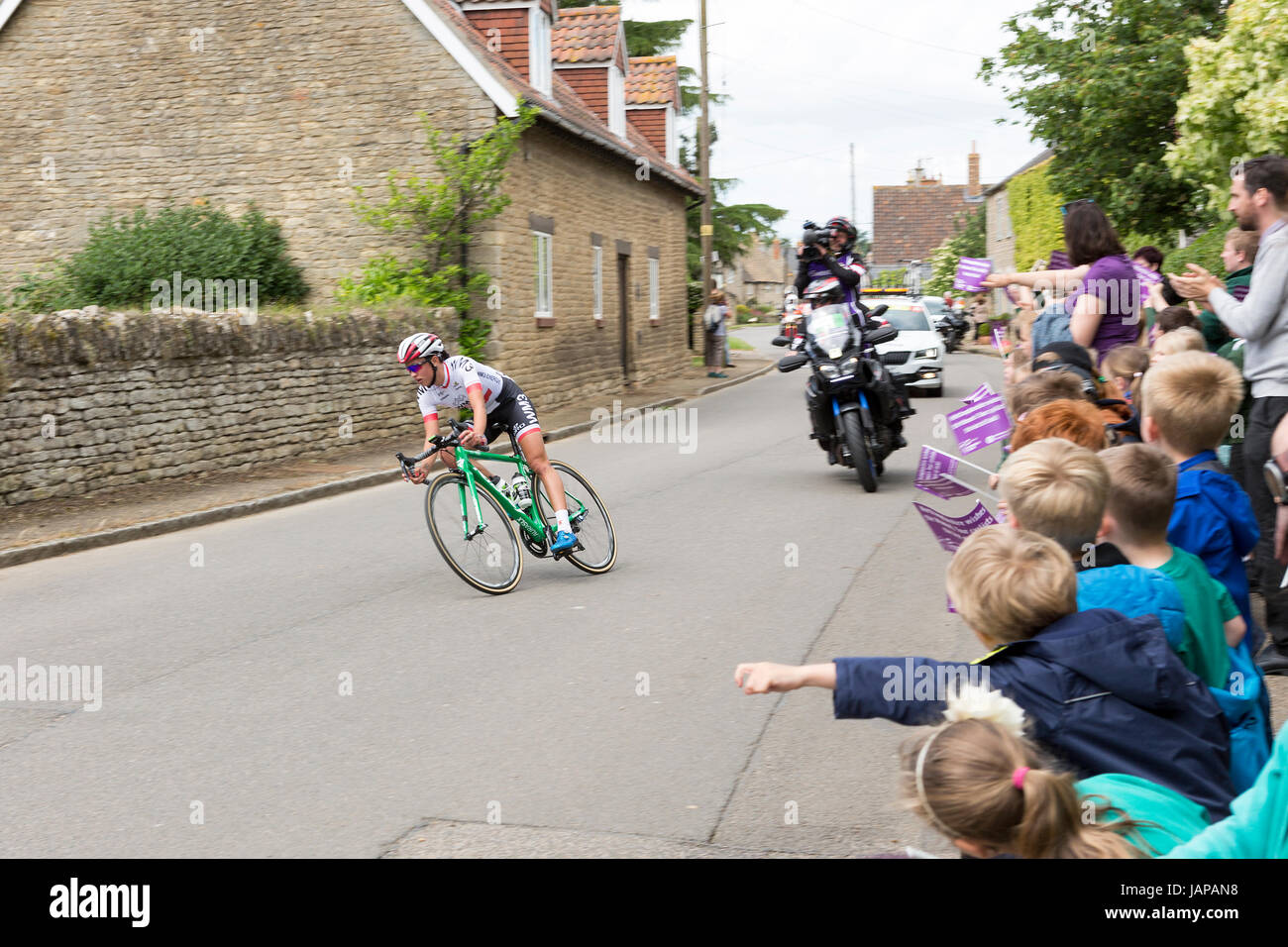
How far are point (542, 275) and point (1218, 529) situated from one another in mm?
19550

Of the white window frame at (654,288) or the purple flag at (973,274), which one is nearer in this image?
the purple flag at (973,274)

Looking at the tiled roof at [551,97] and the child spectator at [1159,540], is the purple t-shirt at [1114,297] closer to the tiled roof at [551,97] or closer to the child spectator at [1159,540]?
the child spectator at [1159,540]

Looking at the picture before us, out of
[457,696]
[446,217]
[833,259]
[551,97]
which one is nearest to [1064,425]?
[457,696]

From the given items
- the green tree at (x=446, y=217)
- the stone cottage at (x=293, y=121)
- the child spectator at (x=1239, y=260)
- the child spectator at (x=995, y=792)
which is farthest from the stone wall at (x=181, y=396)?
the child spectator at (x=995, y=792)

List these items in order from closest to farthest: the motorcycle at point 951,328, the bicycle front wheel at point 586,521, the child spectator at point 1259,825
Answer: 1. the child spectator at point 1259,825
2. the bicycle front wheel at point 586,521
3. the motorcycle at point 951,328

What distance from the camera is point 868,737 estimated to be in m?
5.21

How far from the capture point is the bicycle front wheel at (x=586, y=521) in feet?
29.1

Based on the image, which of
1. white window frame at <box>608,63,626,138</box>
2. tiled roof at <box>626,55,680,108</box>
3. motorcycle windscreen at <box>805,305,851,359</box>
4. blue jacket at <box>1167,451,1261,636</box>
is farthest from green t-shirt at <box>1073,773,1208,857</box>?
tiled roof at <box>626,55,680,108</box>

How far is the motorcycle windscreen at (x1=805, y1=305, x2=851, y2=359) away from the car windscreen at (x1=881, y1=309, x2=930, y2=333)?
12.7 meters

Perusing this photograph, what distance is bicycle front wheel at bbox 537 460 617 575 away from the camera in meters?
8.88

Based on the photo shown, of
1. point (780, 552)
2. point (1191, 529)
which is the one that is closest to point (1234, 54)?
point (780, 552)

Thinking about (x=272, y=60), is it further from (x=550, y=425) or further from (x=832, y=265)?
(x=832, y=265)

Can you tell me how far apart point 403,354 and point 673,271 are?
27.5 metres

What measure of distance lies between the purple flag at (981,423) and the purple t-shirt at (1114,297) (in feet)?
5.25
